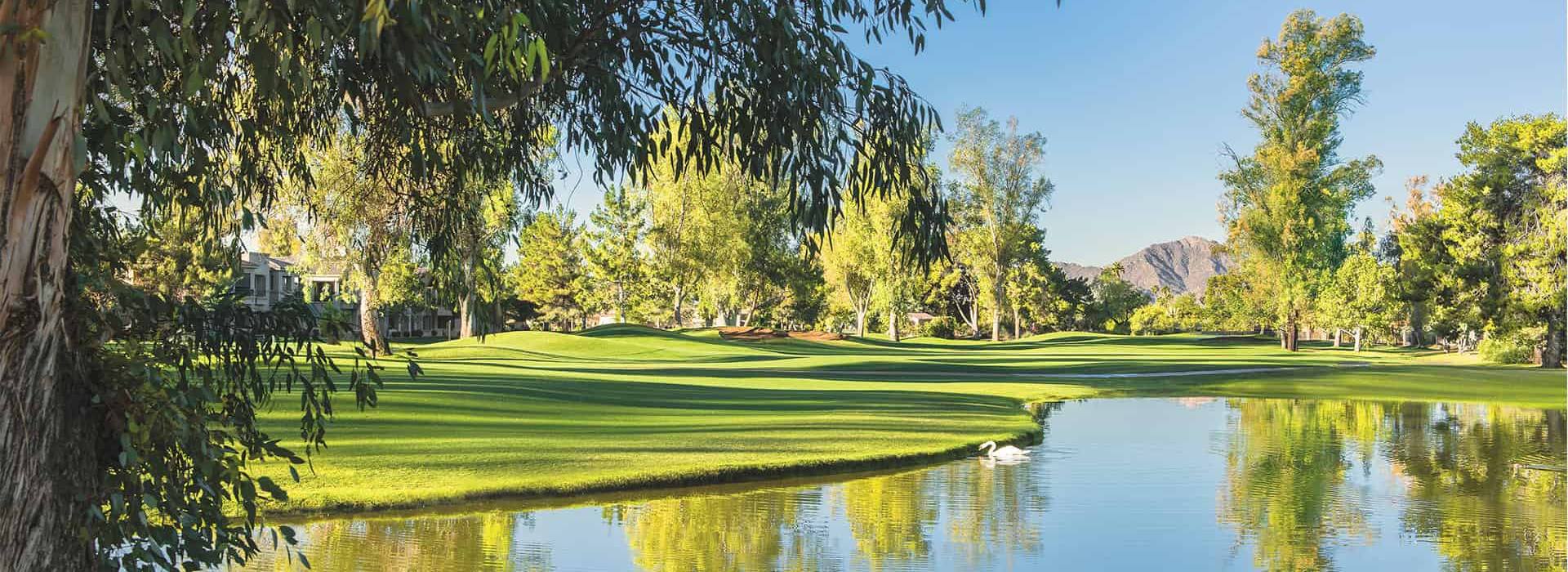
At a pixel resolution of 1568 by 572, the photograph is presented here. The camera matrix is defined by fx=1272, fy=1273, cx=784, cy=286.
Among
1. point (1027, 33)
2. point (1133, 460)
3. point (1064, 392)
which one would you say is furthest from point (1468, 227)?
point (1133, 460)

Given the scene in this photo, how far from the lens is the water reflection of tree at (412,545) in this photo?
830cm

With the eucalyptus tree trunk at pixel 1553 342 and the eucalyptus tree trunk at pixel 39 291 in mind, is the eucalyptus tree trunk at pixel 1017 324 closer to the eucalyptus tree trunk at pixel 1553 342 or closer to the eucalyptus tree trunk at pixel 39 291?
the eucalyptus tree trunk at pixel 1553 342

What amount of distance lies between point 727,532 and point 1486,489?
8253 millimetres

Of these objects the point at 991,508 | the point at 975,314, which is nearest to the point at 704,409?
the point at 991,508

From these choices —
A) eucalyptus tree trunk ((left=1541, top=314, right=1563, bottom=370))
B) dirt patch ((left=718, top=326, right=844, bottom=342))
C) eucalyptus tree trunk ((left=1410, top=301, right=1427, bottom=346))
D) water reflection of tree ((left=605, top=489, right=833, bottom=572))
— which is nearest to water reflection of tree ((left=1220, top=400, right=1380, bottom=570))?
water reflection of tree ((left=605, top=489, right=833, bottom=572))

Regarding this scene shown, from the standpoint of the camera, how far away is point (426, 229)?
713cm

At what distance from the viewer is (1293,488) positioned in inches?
512

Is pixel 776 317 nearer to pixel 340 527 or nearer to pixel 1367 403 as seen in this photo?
pixel 1367 403

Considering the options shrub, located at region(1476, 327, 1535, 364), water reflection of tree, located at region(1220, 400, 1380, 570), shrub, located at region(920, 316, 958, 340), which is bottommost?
water reflection of tree, located at region(1220, 400, 1380, 570)

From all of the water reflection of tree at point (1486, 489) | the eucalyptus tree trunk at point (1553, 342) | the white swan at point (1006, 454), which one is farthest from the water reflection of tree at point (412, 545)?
the eucalyptus tree trunk at point (1553, 342)

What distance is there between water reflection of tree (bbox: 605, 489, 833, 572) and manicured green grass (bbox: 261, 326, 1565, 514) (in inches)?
35.7

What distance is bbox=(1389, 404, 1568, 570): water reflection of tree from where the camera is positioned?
9578 millimetres

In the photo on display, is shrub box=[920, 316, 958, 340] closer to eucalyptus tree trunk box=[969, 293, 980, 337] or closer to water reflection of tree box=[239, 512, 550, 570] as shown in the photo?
eucalyptus tree trunk box=[969, 293, 980, 337]

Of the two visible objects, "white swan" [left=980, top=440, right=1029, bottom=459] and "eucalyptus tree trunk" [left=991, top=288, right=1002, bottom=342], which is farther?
"eucalyptus tree trunk" [left=991, top=288, right=1002, bottom=342]
